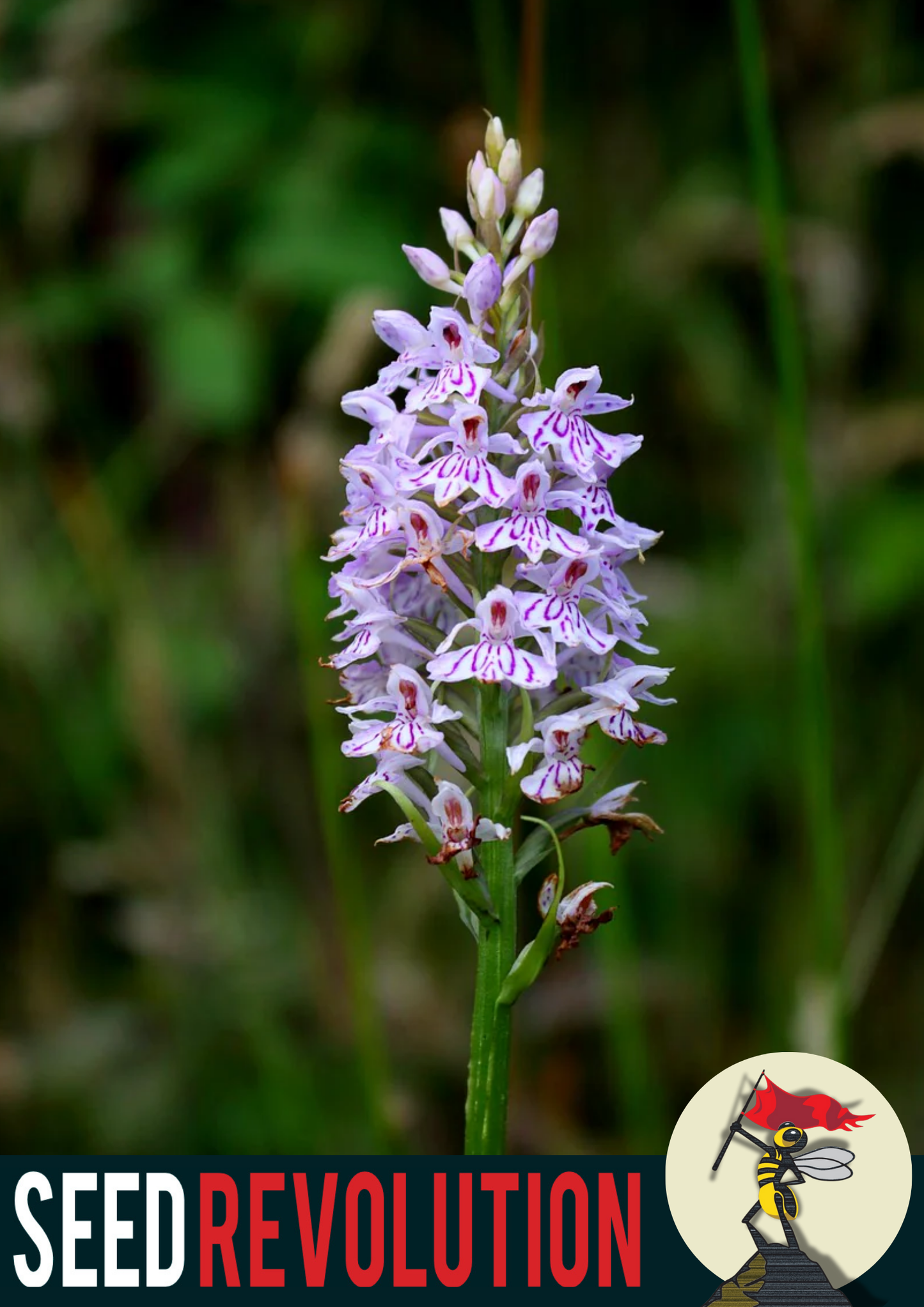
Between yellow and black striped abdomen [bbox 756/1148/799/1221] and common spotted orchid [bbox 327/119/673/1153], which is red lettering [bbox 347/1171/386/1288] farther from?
yellow and black striped abdomen [bbox 756/1148/799/1221]

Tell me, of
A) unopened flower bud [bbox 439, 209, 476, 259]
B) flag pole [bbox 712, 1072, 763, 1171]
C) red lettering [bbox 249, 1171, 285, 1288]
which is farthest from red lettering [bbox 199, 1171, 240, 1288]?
unopened flower bud [bbox 439, 209, 476, 259]

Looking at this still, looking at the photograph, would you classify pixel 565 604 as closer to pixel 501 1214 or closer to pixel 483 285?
pixel 483 285

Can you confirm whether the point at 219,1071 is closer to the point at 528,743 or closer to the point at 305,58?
the point at 528,743

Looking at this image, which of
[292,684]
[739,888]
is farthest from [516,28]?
[739,888]

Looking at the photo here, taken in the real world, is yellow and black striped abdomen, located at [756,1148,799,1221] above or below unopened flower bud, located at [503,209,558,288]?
below

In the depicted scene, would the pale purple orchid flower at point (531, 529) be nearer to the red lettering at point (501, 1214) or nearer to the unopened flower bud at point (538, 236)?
the unopened flower bud at point (538, 236)

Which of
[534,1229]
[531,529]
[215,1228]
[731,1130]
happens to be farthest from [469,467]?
[215,1228]

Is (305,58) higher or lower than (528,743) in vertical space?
higher
